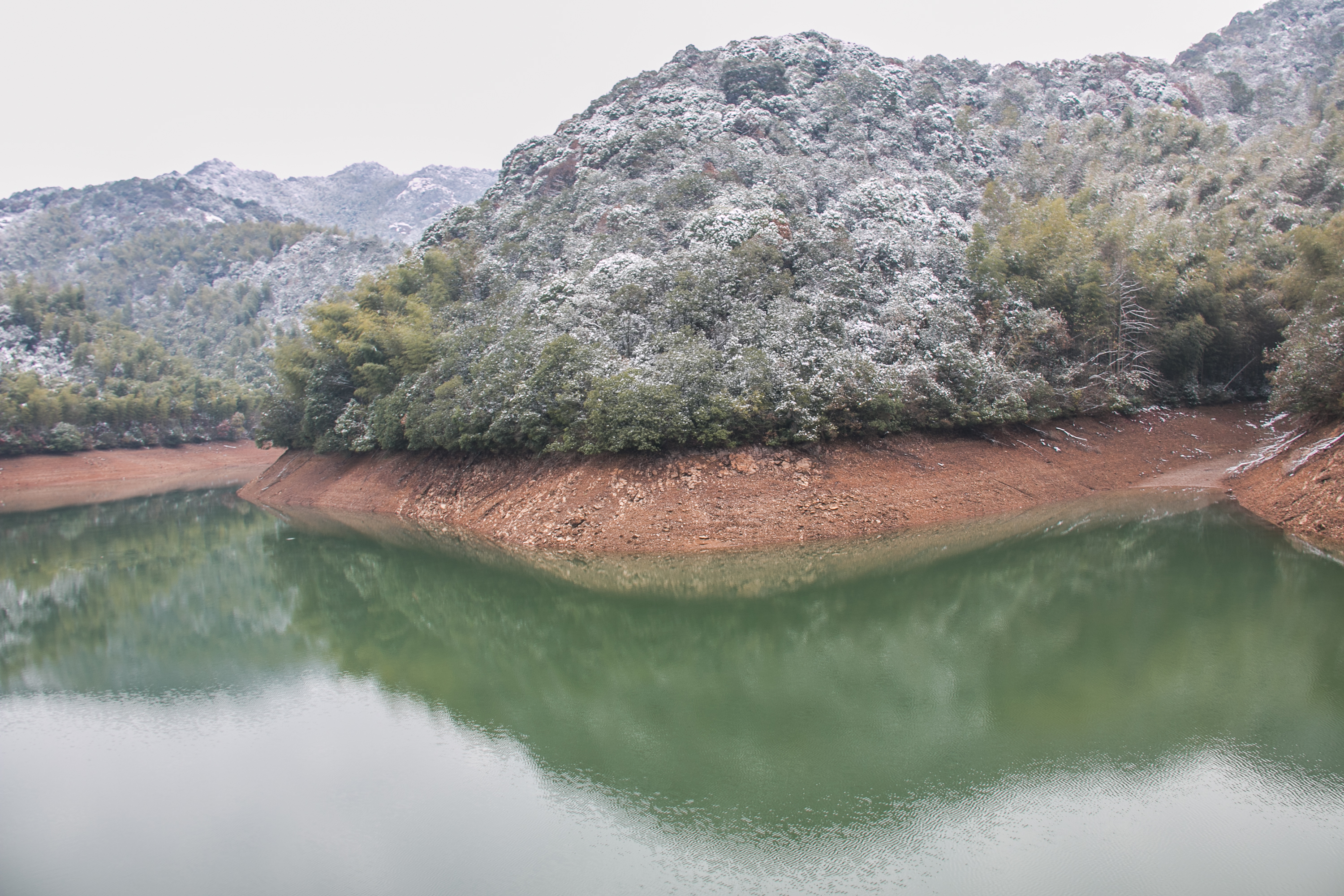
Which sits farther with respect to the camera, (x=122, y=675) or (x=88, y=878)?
(x=122, y=675)

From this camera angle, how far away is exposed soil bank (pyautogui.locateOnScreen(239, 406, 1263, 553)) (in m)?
22.9

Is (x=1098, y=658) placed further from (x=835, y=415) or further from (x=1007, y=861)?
(x=835, y=415)

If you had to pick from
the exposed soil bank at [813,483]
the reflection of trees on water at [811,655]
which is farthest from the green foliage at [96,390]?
the exposed soil bank at [813,483]

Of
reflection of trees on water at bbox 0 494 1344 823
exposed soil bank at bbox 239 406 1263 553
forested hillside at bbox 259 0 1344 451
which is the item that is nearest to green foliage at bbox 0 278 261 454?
forested hillside at bbox 259 0 1344 451

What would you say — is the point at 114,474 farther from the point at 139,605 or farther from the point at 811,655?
the point at 811,655

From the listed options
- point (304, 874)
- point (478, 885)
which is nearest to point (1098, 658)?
point (478, 885)

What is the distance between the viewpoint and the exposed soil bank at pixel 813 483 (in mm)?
22906

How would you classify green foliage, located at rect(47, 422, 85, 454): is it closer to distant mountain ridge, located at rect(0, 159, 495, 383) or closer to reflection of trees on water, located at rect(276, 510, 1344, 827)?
distant mountain ridge, located at rect(0, 159, 495, 383)

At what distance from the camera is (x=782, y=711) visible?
11727mm

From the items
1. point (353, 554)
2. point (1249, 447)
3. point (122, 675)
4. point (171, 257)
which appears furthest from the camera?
point (171, 257)

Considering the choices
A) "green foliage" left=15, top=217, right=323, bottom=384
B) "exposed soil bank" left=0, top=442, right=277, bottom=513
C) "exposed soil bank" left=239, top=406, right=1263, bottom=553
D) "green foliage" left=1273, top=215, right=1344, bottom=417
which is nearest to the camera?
"green foliage" left=1273, top=215, right=1344, bottom=417

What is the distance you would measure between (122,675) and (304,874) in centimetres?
1054

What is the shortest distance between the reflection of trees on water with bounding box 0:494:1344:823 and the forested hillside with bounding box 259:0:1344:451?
22.9ft

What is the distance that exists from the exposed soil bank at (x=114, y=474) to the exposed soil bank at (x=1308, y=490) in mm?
57803
